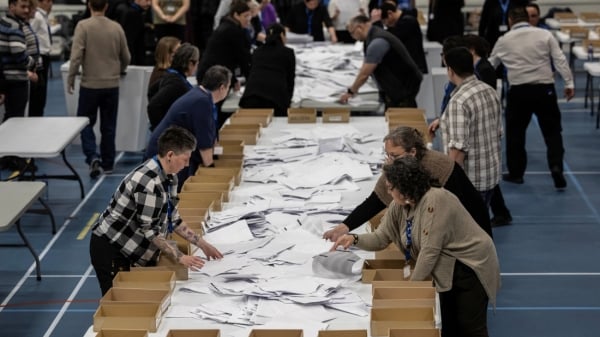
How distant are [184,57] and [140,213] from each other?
102 inches

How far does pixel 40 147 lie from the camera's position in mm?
8234

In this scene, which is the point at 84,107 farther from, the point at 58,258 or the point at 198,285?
the point at 198,285

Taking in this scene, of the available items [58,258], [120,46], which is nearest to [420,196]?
[58,258]

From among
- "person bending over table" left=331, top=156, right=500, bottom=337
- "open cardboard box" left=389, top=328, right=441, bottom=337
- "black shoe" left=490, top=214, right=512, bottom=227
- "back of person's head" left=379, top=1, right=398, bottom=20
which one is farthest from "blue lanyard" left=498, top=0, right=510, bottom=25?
"open cardboard box" left=389, top=328, right=441, bottom=337

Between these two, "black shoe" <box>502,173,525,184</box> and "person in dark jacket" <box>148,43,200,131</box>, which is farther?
"black shoe" <box>502,173,525,184</box>

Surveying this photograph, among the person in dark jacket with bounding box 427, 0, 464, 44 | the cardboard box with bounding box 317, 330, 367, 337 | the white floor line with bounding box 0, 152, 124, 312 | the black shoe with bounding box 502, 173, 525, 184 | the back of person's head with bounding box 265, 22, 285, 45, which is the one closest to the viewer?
the cardboard box with bounding box 317, 330, 367, 337

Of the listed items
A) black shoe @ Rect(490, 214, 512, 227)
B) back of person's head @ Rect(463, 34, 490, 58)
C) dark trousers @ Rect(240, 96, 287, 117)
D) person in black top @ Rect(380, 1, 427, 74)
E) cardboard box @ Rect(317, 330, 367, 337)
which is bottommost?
black shoe @ Rect(490, 214, 512, 227)

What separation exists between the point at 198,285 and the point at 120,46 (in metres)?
5.38

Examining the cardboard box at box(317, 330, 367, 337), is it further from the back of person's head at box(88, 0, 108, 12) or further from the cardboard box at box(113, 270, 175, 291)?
the back of person's head at box(88, 0, 108, 12)

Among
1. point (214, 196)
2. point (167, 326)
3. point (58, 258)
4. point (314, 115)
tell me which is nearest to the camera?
point (167, 326)

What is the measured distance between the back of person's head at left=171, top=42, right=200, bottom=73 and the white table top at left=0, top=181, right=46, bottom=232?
49.8 inches

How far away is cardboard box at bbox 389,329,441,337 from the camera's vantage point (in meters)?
4.26

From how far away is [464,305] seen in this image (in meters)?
5.18

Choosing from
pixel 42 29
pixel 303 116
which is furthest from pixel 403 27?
pixel 42 29
